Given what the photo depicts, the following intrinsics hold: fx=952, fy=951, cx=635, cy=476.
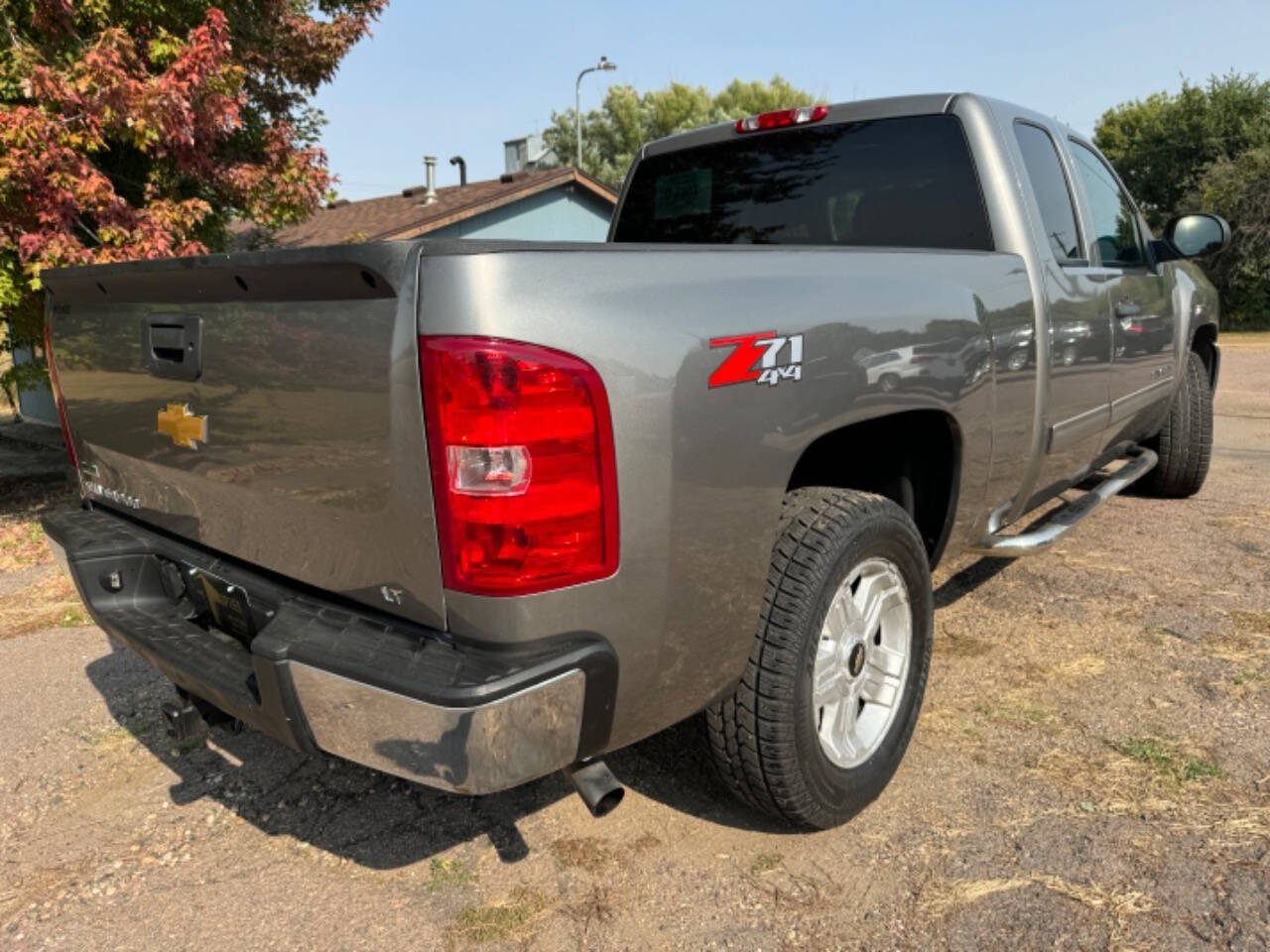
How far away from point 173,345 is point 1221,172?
2833 centimetres

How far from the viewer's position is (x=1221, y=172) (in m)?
24.3

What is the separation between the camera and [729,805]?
268 cm

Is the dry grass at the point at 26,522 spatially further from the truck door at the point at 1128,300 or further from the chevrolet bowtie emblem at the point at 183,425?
the truck door at the point at 1128,300

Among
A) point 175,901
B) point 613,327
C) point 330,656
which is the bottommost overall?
point 175,901

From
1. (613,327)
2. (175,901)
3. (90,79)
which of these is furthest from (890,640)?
(90,79)

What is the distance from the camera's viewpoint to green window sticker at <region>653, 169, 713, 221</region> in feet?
13.2

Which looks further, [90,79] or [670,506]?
[90,79]

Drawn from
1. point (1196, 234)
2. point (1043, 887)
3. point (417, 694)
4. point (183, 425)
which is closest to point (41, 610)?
point (183, 425)

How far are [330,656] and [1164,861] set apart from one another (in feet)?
6.68

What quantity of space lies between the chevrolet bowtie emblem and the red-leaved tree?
12.6 feet

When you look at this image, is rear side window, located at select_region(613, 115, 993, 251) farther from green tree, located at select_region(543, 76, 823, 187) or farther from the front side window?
green tree, located at select_region(543, 76, 823, 187)

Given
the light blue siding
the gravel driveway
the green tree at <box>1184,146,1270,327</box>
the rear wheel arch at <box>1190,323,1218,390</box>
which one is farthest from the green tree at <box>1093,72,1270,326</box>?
the gravel driveway

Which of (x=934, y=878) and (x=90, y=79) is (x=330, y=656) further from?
(x=90, y=79)

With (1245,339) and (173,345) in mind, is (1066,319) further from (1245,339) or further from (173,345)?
(1245,339)
